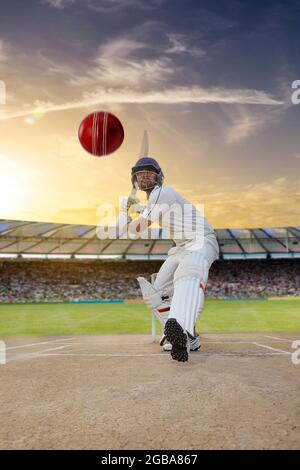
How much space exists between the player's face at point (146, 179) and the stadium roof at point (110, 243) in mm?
35623

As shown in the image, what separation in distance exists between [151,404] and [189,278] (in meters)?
2.04

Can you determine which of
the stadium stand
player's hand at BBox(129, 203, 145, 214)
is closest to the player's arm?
player's hand at BBox(129, 203, 145, 214)

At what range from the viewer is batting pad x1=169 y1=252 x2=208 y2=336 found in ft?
13.6

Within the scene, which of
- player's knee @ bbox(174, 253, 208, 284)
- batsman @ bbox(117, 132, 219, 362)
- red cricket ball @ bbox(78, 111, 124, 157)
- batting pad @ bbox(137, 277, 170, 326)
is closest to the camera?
batsman @ bbox(117, 132, 219, 362)

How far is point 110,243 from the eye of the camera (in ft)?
148

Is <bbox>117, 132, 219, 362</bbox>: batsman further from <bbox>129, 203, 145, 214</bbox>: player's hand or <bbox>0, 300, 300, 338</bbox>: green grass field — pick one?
<bbox>0, 300, 300, 338</bbox>: green grass field

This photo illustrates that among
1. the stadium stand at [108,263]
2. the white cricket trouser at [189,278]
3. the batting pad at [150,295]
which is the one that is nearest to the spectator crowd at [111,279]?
the stadium stand at [108,263]

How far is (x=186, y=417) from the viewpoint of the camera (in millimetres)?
2305

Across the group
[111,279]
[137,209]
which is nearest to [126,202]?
[137,209]

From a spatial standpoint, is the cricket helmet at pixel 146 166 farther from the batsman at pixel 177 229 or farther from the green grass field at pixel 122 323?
the green grass field at pixel 122 323

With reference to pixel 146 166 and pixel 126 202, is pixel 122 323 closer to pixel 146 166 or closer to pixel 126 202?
pixel 126 202

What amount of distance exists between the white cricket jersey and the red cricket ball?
1.46 meters
